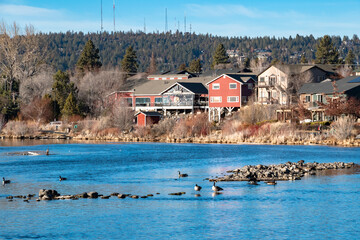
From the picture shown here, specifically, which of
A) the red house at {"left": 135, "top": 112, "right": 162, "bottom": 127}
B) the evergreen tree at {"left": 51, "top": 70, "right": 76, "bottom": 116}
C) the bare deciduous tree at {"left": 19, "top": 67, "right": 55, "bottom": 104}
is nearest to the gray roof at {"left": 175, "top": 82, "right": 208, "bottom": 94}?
the red house at {"left": 135, "top": 112, "right": 162, "bottom": 127}

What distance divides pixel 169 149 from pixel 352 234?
39.0 m

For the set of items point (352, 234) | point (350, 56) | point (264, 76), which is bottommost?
point (352, 234)

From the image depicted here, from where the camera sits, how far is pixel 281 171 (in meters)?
39.2

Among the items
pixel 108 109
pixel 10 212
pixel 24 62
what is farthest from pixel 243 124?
pixel 10 212

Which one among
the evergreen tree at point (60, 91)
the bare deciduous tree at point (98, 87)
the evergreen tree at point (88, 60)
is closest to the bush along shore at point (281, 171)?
the evergreen tree at point (60, 91)

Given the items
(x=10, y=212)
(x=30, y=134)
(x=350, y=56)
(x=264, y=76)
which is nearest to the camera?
(x=10, y=212)

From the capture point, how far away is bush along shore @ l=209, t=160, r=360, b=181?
37.0 metres

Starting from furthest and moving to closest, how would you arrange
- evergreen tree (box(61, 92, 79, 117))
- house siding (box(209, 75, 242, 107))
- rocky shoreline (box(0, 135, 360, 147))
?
house siding (box(209, 75, 242, 107)), evergreen tree (box(61, 92, 79, 117)), rocky shoreline (box(0, 135, 360, 147))

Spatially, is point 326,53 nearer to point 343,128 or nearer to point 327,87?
point 327,87

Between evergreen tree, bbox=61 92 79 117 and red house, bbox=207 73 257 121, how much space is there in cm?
2061

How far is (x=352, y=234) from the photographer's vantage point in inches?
929

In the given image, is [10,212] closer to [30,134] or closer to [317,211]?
[317,211]

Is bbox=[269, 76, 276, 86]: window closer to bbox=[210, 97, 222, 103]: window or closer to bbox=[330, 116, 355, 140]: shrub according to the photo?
bbox=[210, 97, 222, 103]: window

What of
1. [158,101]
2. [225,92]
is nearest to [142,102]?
[158,101]
